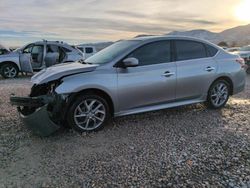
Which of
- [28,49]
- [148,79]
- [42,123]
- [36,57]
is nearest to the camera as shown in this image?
[42,123]

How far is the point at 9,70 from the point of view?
15062mm

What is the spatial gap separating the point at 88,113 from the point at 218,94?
3.17m

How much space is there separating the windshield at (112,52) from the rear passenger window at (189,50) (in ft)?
3.03

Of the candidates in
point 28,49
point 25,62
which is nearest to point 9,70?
point 25,62

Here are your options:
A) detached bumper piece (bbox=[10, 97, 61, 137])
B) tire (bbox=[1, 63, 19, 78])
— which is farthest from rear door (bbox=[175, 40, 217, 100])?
tire (bbox=[1, 63, 19, 78])

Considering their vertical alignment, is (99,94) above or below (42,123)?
above

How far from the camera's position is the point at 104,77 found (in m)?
5.86

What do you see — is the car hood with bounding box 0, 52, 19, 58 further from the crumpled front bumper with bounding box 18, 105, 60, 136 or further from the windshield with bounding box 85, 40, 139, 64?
the crumpled front bumper with bounding box 18, 105, 60, 136

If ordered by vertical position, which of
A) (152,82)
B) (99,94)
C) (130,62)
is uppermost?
(130,62)

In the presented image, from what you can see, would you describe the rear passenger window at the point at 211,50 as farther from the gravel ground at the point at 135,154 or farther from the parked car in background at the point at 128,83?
the gravel ground at the point at 135,154

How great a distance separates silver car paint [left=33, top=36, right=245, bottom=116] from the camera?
19.0ft

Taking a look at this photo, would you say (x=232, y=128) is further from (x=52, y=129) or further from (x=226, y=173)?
(x=52, y=129)

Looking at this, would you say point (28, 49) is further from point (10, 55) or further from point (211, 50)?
point (211, 50)

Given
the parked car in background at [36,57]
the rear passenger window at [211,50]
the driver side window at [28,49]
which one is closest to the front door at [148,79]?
the rear passenger window at [211,50]
